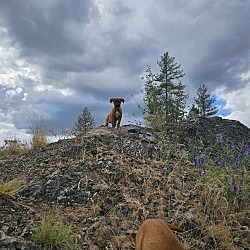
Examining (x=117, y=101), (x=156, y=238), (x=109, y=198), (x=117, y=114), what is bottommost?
(x=156, y=238)

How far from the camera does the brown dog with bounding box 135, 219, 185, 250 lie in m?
1.94

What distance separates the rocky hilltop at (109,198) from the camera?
2990 millimetres

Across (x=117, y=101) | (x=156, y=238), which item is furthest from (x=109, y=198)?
(x=117, y=101)

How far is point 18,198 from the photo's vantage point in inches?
140

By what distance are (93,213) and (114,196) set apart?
44 centimetres

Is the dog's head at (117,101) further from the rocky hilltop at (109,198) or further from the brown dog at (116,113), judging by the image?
the rocky hilltop at (109,198)

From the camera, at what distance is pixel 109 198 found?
12.0 ft

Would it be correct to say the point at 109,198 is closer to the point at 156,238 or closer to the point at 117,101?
the point at 156,238

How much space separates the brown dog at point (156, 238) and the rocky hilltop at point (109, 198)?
0.81 meters

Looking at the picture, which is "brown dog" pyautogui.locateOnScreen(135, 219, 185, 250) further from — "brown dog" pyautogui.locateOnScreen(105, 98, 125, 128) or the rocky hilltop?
"brown dog" pyautogui.locateOnScreen(105, 98, 125, 128)

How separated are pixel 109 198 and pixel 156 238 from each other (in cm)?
171

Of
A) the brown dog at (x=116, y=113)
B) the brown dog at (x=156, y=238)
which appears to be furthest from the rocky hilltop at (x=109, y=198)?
the brown dog at (x=116, y=113)

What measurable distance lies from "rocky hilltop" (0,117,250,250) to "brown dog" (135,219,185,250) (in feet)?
2.66

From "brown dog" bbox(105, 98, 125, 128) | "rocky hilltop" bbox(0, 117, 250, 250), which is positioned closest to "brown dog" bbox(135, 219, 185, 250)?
"rocky hilltop" bbox(0, 117, 250, 250)
